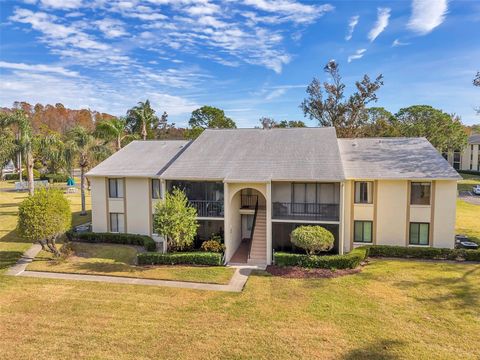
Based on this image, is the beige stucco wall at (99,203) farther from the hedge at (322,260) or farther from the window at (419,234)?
the window at (419,234)

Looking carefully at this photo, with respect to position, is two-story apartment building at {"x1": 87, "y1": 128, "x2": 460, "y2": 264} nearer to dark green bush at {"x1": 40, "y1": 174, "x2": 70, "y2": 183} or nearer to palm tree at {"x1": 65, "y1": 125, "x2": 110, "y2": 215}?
palm tree at {"x1": 65, "y1": 125, "x2": 110, "y2": 215}

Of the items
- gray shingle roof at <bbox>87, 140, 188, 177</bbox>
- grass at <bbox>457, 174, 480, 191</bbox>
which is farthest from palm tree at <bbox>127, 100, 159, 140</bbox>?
grass at <bbox>457, 174, 480, 191</bbox>

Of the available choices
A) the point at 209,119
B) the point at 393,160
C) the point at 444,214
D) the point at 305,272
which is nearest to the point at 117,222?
the point at 305,272

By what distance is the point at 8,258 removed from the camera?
25.7m

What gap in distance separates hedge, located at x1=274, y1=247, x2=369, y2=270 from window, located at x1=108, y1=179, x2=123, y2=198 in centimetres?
1452

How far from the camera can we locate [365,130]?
66062 mm

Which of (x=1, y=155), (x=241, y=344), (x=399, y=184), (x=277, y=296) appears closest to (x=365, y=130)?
(x=399, y=184)

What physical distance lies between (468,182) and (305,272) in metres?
63.0

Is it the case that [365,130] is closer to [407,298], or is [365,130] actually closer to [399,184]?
[399,184]

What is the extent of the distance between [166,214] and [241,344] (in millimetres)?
11254

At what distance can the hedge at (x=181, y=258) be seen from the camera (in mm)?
23562

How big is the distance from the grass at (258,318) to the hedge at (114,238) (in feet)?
21.7

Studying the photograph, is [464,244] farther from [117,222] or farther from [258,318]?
[117,222]

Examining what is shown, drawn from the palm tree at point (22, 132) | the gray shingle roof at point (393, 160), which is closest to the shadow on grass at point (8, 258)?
the palm tree at point (22, 132)
